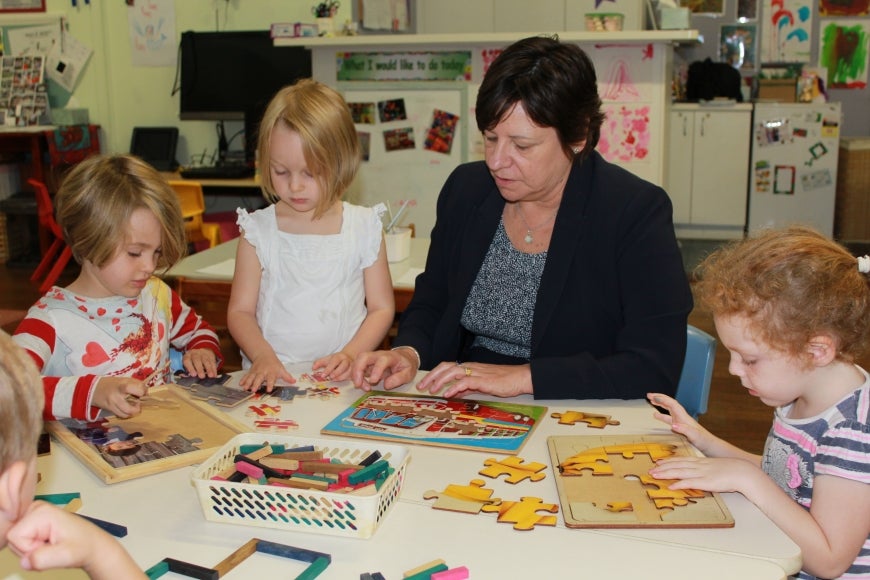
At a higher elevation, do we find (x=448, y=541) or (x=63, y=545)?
(x=63, y=545)

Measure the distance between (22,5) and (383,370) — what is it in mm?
5838

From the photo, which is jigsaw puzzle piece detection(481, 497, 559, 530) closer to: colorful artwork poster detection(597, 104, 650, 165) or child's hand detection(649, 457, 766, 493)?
child's hand detection(649, 457, 766, 493)

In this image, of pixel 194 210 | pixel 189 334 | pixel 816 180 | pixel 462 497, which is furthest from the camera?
pixel 816 180

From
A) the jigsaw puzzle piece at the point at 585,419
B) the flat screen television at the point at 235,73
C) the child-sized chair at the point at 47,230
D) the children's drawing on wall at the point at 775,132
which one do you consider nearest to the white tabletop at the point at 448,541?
the jigsaw puzzle piece at the point at 585,419

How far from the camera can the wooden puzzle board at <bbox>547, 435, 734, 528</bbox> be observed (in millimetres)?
Answer: 1138

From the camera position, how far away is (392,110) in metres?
4.46

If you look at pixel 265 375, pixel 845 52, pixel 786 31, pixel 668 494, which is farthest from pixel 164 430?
pixel 845 52

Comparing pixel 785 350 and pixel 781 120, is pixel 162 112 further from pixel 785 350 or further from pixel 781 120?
pixel 785 350

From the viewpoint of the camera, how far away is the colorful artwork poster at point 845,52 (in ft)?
23.1

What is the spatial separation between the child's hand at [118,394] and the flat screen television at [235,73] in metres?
3.98

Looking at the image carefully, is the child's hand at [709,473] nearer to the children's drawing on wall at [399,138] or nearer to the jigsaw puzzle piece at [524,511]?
the jigsaw puzzle piece at [524,511]

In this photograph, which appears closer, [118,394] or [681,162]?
[118,394]

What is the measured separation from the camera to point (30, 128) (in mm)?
6020

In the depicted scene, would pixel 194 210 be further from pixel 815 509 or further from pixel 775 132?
pixel 775 132
